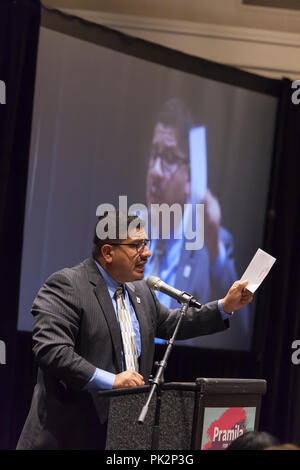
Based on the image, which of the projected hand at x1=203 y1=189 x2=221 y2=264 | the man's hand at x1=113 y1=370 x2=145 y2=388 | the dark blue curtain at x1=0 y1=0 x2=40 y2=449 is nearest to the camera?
the man's hand at x1=113 y1=370 x2=145 y2=388

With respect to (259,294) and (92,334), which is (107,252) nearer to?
(92,334)

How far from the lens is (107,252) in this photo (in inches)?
117

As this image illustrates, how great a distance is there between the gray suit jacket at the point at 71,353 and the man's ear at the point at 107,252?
7 centimetres

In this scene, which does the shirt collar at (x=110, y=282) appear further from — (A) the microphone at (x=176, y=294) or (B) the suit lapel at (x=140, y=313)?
(A) the microphone at (x=176, y=294)

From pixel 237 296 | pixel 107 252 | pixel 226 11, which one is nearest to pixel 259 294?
pixel 226 11

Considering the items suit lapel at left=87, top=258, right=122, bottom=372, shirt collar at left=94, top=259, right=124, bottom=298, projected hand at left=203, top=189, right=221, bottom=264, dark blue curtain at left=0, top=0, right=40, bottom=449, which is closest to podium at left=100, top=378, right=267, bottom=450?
suit lapel at left=87, top=258, right=122, bottom=372

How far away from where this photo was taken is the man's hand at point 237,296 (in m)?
2.88

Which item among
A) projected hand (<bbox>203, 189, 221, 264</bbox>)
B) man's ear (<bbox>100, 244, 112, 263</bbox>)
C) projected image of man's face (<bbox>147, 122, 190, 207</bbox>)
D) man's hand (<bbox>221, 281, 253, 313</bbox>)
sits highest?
projected image of man's face (<bbox>147, 122, 190, 207</bbox>)

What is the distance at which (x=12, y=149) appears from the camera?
420 cm

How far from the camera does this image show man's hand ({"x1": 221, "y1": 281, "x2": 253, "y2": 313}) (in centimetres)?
288

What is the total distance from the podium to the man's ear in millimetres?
730

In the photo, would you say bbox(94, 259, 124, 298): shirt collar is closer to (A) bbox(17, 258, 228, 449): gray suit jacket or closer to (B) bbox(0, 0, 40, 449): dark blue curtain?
(A) bbox(17, 258, 228, 449): gray suit jacket
